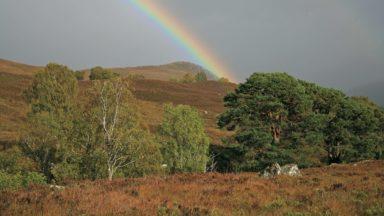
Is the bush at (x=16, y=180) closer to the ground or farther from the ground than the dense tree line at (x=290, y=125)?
closer to the ground

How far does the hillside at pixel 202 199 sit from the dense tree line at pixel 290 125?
92.5 ft

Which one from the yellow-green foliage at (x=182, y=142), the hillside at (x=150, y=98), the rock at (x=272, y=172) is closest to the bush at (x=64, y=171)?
the yellow-green foliage at (x=182, y=142)

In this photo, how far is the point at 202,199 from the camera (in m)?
15.7

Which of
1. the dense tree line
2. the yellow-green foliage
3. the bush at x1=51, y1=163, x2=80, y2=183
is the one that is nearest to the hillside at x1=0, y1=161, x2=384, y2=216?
the bush at x1=51, y1=163, x2=80, y2=183

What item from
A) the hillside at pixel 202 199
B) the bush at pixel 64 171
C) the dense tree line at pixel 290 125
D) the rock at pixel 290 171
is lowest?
the bush at pixel 64 171

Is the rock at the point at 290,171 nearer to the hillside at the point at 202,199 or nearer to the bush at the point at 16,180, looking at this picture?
the hillside at the point at 202,199

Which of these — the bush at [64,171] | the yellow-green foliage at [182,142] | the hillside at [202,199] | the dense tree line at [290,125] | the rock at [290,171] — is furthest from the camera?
the dense tree line at [290,125]

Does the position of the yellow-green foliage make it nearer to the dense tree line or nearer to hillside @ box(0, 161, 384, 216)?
the dense tree line

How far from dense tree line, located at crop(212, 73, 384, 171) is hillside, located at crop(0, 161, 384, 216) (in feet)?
92.5

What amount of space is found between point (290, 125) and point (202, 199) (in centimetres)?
3892

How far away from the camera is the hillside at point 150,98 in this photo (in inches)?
3054

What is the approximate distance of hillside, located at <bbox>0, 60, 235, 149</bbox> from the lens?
254ft

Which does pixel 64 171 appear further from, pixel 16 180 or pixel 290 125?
pixel 290 125

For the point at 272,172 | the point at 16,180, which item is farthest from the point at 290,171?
the point at 16,180
